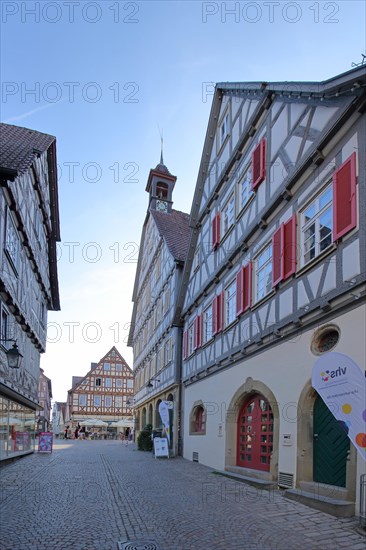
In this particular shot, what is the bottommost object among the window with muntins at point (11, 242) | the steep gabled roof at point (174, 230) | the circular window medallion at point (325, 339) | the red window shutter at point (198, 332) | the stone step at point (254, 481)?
the stone step at point (254, 481)

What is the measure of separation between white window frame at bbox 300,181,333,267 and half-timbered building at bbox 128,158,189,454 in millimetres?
12118

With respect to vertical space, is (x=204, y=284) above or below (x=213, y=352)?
above

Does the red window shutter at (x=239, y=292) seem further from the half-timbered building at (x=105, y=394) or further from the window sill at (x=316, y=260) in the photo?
the half-timbered building at (x=105, y=394)

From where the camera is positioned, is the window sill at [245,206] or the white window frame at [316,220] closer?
the white window frame at [316,220]

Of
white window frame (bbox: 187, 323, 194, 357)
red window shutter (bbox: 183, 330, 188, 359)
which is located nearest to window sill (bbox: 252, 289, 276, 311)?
white window frame (bbox: 187, 323, 194, 357)

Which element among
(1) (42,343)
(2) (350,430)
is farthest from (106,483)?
(1) (42,343)

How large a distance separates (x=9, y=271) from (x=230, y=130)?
738 centimetres

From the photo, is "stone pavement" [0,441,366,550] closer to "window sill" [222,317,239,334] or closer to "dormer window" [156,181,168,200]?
"window sill" [222,317,239,334]

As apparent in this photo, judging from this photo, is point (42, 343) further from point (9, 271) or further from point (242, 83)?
point (242, 83)

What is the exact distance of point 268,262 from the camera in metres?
11.0

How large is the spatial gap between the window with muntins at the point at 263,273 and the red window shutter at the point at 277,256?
0.51 metres

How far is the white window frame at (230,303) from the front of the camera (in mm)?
13711

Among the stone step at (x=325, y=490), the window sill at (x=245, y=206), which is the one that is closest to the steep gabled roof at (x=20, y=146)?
the window sill at (x=245, y=206)

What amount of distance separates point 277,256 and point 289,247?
0.52 m
